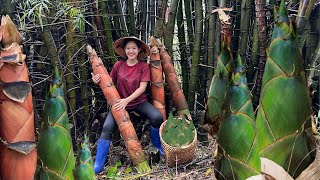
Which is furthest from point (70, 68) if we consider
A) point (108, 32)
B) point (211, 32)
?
point (211, 32)

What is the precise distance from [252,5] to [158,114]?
1.02 metres

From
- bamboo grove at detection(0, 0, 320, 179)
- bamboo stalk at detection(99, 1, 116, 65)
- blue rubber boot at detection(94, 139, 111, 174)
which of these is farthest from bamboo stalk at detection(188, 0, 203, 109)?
blue rubber boot at detection(94, 139, 111, 174)

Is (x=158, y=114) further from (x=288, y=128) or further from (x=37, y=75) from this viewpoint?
(x=288, y=128)

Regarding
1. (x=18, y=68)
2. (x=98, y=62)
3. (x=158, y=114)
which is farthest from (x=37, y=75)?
(x=18, y=68)

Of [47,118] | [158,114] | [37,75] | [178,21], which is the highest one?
[47,118]

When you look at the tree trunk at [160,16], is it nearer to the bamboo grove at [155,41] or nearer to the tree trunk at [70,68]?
the bamboo grove at [155,41]

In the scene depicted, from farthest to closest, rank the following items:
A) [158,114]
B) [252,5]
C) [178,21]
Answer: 1. [178,21]
2. [158,114]
3. [252,5]

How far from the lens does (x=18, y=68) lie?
1.29 ft

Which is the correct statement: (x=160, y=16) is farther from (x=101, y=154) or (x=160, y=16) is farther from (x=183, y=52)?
(x=101, y=154)

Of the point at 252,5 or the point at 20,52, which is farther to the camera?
the point at 252,5

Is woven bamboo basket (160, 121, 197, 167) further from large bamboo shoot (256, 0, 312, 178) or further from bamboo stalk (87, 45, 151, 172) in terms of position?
large bamboo shoot (256, 0, 312, 178)

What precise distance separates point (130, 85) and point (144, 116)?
10.6 inches

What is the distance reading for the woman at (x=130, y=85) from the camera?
9.95 ft

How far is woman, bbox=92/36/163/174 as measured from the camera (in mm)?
3031
